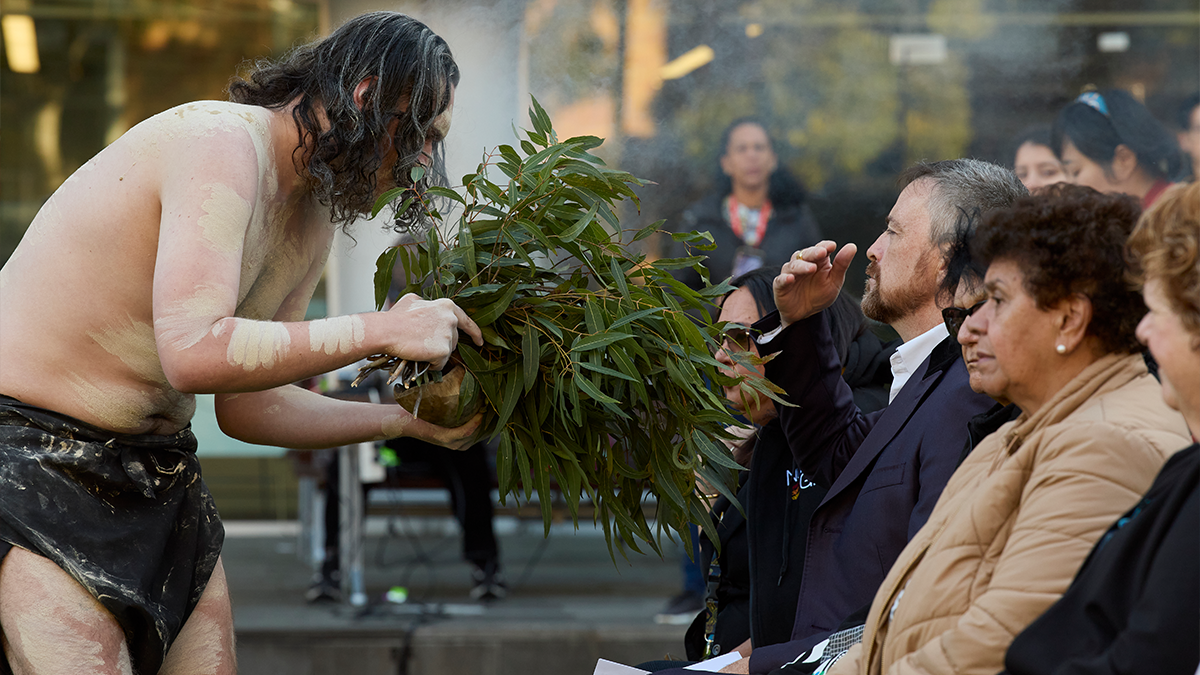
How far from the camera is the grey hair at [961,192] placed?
7.75 feet

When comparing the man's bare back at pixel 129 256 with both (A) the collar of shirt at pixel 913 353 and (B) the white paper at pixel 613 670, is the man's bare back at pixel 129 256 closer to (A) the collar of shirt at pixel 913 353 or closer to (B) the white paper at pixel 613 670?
(B) the white paper at pixel 613 670

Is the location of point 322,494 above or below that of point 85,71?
below

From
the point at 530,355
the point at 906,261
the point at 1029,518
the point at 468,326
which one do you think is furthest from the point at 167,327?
the point at 906,261

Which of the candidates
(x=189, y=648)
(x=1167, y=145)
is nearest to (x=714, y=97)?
(x=1167, y=145)

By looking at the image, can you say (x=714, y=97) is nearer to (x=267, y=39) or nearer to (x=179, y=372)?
(x=267, y=39)

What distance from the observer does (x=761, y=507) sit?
2.61 meters

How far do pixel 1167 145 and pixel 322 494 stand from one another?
423 cm

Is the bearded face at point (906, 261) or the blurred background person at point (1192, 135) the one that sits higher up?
the blurred background person at point (1192, 135)

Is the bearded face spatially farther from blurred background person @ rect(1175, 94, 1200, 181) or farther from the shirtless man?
blurred background person @ rect(1175, 94, 1200, 181)

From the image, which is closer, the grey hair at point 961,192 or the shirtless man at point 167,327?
the shirtless man at point 167,327

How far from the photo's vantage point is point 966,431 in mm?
2031

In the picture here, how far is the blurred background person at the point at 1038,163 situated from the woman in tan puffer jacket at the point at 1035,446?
288cm

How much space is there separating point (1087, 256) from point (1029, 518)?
0.38 m

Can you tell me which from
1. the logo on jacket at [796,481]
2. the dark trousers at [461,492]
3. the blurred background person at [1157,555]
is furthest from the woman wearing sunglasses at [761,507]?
the dark trousers at [461,492]
